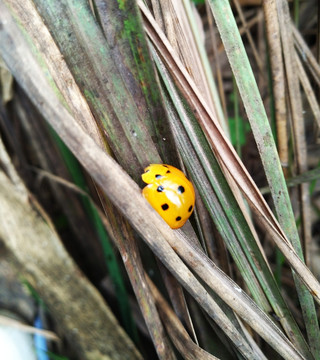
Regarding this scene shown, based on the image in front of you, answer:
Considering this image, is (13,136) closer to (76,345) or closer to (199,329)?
(76,345)

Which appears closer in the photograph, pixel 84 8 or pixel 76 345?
pixel 84 8

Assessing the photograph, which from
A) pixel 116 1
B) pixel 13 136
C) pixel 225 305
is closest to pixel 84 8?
pixel 116 1

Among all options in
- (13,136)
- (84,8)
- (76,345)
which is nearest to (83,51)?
(84,8)

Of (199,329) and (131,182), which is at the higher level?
(131,182)


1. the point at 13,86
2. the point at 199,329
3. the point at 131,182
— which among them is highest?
the point at 13,86

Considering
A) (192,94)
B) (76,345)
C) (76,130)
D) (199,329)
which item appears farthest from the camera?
(76,345)

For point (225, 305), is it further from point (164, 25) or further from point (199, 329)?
point (164, 25)

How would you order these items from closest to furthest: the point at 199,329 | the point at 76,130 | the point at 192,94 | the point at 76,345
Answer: the point at 76,130, the point at 192,94, the point at 199,329, the point at 76,345
